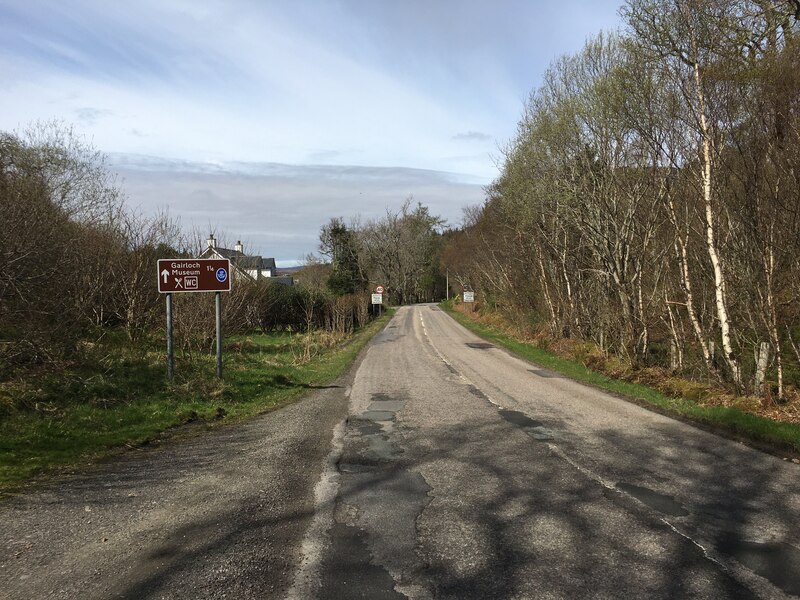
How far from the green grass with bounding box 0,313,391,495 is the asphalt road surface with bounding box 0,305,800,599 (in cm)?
75

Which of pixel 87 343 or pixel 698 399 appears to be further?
pixel 87 343

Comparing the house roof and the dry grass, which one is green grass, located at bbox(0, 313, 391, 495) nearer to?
the house roof

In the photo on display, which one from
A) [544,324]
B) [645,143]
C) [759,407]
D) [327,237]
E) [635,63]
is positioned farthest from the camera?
[327,237]

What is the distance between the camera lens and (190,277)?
12.5 metres

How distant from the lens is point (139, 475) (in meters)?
6.11

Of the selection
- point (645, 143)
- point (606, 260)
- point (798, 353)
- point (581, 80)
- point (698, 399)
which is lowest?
point (698, 399)

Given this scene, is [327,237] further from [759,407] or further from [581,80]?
[759,407]

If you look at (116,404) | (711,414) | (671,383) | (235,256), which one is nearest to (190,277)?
(116,404)

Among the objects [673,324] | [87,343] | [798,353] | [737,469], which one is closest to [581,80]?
[673,324]

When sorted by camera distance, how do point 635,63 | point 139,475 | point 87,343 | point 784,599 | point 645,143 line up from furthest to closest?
point 645,143, point 635,63, point 87,343, point 139,475, point 784,599

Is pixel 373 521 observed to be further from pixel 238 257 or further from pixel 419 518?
pixel 238 257

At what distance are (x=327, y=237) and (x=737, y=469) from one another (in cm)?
6693

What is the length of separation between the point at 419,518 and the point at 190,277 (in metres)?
9.41

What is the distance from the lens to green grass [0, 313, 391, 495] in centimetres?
688
